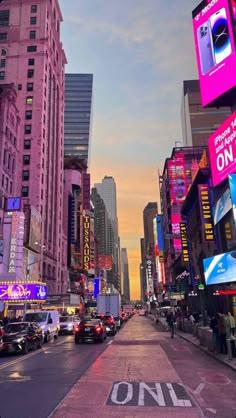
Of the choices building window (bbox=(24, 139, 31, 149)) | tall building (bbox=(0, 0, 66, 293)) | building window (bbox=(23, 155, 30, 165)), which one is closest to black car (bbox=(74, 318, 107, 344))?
tall building (bbox=(0, 0, 66, 293))

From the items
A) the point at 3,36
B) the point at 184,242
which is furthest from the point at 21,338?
the point at 3,36

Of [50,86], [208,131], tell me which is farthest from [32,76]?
[208,131]

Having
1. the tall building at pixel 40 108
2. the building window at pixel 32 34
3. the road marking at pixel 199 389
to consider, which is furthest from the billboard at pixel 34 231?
the road marking at pixel 199 389

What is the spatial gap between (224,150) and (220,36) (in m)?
9.46

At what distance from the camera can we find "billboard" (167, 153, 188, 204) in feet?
290

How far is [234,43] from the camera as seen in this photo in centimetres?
2584

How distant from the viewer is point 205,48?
2922 cm

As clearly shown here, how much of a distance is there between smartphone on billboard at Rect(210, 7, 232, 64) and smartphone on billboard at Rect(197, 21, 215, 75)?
1.39 feet

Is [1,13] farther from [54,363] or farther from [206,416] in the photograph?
[206,416]

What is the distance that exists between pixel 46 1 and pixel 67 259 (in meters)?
69.7

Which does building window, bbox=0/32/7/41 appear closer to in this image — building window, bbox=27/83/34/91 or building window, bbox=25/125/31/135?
building window, bbox=27/83/34/91

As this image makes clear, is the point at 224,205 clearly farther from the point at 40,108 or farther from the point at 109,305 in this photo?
the point at 40,108

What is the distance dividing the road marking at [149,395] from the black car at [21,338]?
9.22 m

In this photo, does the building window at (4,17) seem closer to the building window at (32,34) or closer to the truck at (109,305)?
the building window at (32,34)
